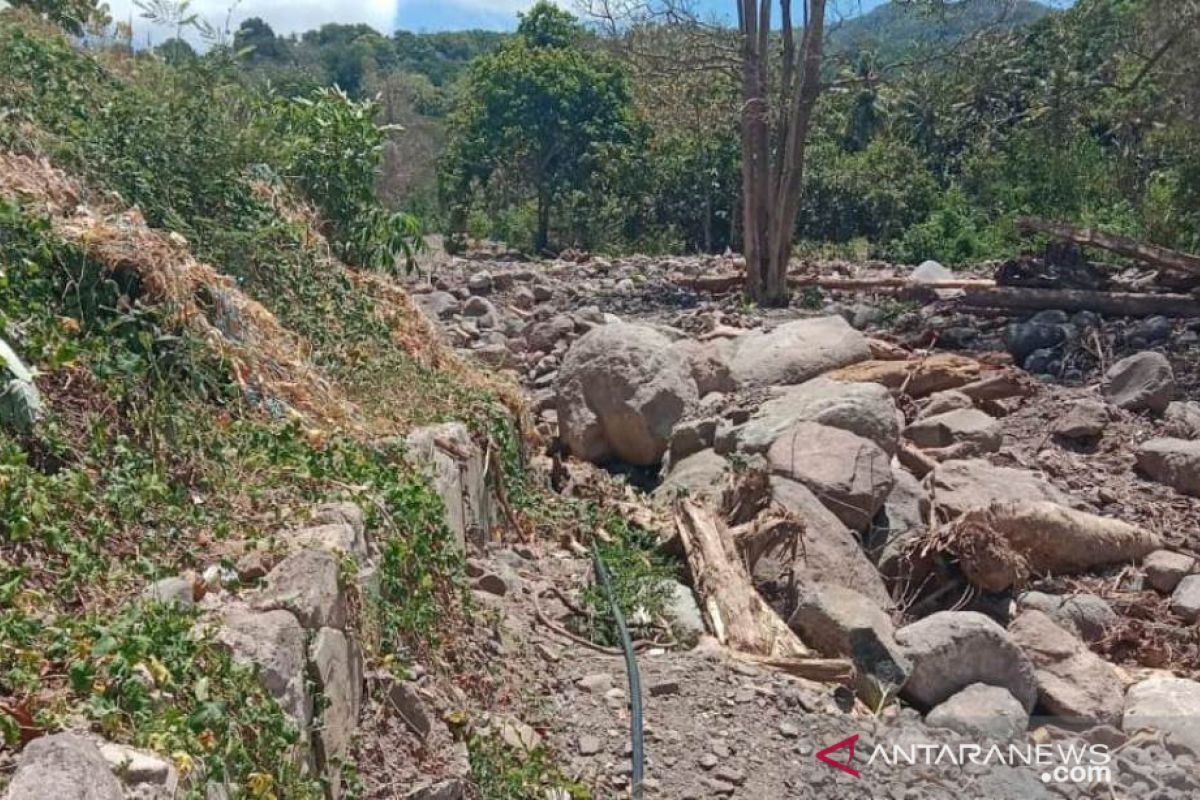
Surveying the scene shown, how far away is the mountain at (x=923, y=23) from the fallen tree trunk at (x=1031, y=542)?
808 cm

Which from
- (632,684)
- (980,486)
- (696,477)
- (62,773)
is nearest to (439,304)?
(696,477)

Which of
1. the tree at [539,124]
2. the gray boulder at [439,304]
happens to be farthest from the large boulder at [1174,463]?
the tree at [539,124]

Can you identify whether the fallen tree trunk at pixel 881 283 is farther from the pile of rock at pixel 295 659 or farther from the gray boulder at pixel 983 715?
the pile of rock at pixel 295 659

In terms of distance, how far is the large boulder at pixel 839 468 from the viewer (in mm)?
5988

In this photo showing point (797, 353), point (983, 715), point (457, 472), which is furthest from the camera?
point (797, 353)

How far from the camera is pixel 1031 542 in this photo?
5875mm

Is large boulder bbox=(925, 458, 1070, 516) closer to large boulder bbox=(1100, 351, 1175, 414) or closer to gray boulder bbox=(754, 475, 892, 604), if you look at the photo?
gray boulder bbox=(754, 475, 892, 604)

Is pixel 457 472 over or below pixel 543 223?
below

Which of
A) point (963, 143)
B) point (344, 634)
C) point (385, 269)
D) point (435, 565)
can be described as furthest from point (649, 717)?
point (963, 143)

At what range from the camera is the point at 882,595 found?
5.52 meters

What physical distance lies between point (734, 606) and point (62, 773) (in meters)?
3.25

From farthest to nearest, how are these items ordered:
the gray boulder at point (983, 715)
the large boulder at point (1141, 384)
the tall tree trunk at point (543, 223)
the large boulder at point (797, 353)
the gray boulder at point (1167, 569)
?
the tall tree trunk at point (543, 223) < the large boulder at point (797, 353) < the large boulder at point (1141, 384) < the gray boulder at point (1167, 569) < the gray boulder at point (983, 715)

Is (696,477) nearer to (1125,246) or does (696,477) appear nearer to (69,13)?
(69,13)

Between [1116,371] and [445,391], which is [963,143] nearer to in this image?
[1116,371]
